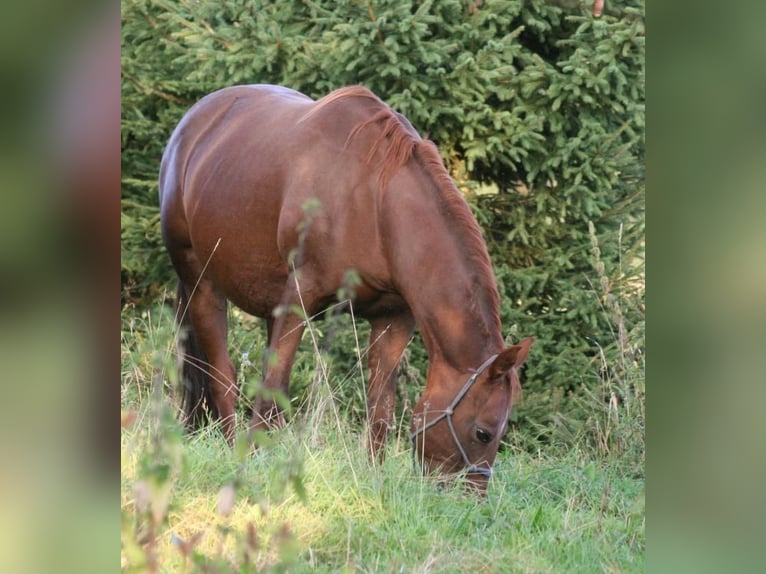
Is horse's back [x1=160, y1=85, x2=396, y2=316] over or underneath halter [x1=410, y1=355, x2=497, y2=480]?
over

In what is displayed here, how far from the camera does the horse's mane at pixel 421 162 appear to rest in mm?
3492

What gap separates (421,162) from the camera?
3672 millimetres

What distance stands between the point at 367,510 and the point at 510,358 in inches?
29.0

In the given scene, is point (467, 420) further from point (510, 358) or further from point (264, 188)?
point (264, 188)

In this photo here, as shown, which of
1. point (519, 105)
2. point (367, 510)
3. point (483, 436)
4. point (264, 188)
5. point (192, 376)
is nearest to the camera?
point (367, 510)

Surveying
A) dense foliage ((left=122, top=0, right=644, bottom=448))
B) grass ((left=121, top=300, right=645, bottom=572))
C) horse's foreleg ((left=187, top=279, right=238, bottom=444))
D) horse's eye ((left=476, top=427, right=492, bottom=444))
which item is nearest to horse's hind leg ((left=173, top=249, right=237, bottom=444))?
horse's foreleg ((left=187, top=279, right=238, bottom=444))

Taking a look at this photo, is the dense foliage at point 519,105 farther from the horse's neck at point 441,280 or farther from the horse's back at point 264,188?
the horse's neck at point 441,280

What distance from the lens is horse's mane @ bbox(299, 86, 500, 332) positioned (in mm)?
3492

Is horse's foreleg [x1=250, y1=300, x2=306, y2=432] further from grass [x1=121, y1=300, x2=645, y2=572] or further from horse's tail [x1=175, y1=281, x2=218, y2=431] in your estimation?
horse's tail [x1=175, y1=281, x2=218, y2=431]

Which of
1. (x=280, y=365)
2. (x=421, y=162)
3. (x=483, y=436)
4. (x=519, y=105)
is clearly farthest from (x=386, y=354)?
(x=519, y=105)
